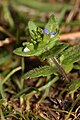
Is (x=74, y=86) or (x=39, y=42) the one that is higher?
(x=39, y=42)

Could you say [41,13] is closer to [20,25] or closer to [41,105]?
[20,25]

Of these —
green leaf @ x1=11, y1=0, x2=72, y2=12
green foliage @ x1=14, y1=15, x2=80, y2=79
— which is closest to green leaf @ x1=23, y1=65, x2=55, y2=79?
green foliage @ x1=14, y1=15, x2=80, y2=79

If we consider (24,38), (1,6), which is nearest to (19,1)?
(1,6)

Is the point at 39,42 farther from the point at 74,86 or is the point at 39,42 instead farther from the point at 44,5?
the point at 44,5

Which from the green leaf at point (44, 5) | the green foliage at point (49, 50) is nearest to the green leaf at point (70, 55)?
the green foliage at point (49, 50)

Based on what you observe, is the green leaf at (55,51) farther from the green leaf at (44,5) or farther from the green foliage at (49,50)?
the green leaf at (44,5)

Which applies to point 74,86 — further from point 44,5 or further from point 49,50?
point 44,5

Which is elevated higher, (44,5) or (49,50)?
(44,5)

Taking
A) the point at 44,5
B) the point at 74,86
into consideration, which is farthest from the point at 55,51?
the point at 44,5

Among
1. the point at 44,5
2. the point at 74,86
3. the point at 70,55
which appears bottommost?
the point at 74,86

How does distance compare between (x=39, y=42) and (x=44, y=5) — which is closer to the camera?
(x=39, y=42)

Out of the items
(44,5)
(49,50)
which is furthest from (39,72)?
(44,5)
